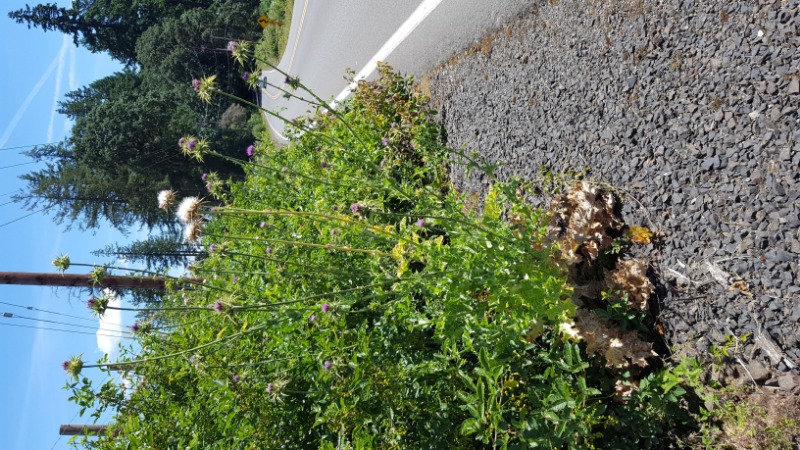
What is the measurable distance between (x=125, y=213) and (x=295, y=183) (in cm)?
1738

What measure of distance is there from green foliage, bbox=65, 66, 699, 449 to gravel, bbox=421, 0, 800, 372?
43cm

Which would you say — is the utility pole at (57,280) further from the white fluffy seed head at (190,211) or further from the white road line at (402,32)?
the white fluffy seed head at (190,211)

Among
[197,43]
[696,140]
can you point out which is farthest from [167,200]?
[197,43]

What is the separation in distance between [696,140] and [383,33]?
5.97 metres

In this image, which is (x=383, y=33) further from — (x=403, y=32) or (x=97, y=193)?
(x=97, y=193)

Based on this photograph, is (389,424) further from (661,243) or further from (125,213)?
(125,213)

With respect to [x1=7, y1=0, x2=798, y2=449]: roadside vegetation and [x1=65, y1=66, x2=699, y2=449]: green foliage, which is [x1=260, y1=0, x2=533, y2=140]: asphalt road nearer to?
[x1=7, y1=0, x2=798, y2=449]: roadside vegetation

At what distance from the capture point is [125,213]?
2008 cm

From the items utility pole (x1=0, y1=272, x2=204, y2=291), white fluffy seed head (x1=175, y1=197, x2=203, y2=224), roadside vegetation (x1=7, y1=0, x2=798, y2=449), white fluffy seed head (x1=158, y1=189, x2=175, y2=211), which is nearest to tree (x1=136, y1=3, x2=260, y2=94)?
utility pole (x1=0, y1=272, x2=204, y2=291)

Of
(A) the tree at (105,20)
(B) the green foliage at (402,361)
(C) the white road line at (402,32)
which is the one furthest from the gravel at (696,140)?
(A) the tree at (105,20)

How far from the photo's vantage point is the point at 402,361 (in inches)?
138

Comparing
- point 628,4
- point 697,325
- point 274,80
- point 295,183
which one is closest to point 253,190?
point 295,183

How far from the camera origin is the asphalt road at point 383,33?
5.38 metres

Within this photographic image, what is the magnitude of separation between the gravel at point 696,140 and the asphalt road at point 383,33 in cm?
123
